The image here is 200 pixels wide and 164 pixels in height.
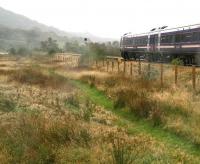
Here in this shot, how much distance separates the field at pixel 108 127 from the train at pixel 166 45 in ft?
21.5

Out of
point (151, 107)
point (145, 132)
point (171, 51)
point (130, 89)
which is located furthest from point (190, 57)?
point (145, 132)

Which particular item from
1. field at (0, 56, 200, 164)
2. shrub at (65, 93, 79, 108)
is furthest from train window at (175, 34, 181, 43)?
shrub at (65, 93, 79, 108)

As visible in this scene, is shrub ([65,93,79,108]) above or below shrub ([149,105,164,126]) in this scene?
above

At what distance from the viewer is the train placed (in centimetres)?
2827

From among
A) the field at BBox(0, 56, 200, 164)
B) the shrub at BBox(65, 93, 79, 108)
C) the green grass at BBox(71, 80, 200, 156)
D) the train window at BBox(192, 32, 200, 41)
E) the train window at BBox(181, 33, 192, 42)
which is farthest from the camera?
the train window at BBox(181, 33, 192, 42)

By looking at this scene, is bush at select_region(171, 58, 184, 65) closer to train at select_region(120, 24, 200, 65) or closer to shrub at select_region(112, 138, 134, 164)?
train at select_region(120, 24, 200, 65)

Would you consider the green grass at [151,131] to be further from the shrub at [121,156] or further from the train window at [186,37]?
the train window at [186,37]

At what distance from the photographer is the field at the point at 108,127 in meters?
9.09

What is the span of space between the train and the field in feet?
21.5

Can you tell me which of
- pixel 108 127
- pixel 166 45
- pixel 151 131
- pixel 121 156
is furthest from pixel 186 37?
pixel 121 156

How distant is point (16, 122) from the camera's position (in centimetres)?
1125

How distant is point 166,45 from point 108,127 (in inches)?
872

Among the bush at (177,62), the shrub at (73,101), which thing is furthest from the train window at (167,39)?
the shrub at (73,101)

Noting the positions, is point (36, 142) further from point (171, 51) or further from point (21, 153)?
point (171, 51)
